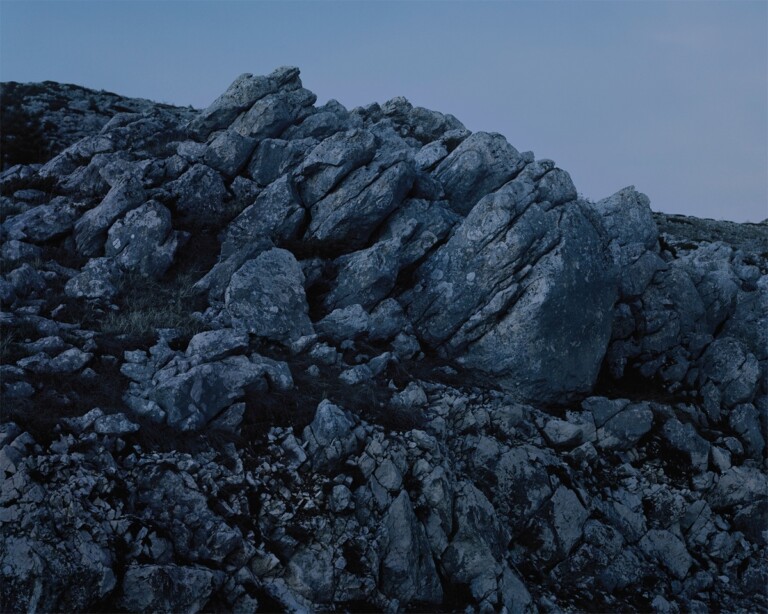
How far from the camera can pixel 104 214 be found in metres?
21.7

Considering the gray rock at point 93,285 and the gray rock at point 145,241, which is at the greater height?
the gray rock at point 145,241

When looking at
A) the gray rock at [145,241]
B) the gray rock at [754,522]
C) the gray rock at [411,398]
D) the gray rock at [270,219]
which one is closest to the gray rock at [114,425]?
the gray rock at [411,398]

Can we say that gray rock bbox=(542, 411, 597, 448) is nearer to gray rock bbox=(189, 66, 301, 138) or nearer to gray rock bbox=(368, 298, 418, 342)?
gray rock bbox=(368, 298, 418, 342)

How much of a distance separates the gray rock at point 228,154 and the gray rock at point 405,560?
15148mm

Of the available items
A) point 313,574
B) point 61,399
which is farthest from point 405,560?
A: point 61,399

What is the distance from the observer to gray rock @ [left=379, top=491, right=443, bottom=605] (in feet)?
43.6

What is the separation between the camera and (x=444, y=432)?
54.8 ft

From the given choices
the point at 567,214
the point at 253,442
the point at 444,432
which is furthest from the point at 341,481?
the point at 567,214

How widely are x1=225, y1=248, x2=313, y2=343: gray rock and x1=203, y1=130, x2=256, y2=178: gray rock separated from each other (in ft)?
20.9

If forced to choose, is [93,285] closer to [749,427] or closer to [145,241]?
[145,241]

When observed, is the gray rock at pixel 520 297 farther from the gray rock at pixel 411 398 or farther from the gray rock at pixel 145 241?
the gray rock at pixel 145 241

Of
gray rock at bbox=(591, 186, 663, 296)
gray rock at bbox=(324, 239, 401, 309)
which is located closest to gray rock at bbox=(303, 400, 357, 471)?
gray rock at bbox=(324, 239, 401, 309)

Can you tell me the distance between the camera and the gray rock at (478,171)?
25.0 meters

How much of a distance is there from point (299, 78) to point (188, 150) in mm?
8447
